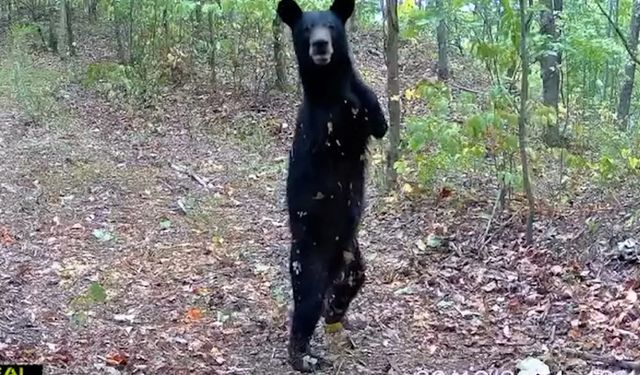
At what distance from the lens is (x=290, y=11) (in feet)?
15.4

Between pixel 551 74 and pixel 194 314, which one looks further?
pixel 551 74

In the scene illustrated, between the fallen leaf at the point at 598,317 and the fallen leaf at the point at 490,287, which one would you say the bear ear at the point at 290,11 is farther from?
the fallen leaf at the point at 598,317

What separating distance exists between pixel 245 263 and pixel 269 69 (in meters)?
6.71

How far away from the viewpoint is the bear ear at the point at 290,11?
465cm

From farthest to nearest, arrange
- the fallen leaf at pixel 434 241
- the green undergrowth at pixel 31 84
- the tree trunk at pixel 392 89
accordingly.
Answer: the green undergrowth at pixel 31 84, the tree trunk at pixel 392 89, the fallen leaf at pixel 434 241

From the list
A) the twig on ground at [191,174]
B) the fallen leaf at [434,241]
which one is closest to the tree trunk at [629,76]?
the twig on ground at [191,174]

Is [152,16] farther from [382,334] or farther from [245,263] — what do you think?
[382,334]

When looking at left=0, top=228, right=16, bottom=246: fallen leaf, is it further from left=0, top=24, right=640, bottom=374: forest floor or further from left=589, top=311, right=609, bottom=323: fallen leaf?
left=589, top=311, right=609, bottom=323: fallen leaf

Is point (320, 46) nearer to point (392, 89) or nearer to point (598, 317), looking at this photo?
point (598, 317)

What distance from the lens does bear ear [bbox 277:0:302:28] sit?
465cm

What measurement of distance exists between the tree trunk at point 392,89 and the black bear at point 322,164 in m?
2.92

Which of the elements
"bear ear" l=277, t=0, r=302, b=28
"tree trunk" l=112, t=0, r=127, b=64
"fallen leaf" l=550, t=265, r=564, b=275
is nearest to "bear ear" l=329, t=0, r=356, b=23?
"bear ear" l=277, t=0, r=302, b=28

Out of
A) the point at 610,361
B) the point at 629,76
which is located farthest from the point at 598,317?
the point at 629,76

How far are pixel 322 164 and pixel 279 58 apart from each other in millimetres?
8425
